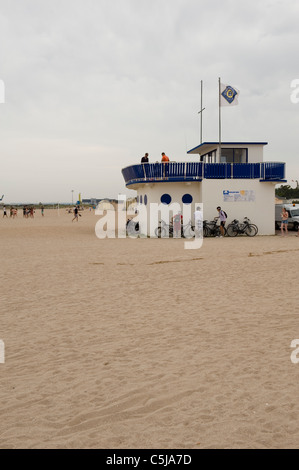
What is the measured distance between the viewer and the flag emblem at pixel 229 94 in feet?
87.5

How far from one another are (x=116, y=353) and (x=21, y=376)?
1.38 meters

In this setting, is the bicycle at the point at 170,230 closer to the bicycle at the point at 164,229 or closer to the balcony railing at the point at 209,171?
the bicycle at the point at 164,229

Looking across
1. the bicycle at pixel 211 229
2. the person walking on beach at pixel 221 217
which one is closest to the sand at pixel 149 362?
the person walking on beach at pixel 221 217

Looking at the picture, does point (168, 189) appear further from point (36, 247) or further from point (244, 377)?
point (244, 377)

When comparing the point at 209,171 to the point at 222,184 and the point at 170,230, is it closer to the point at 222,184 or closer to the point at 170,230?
the point at 222,184

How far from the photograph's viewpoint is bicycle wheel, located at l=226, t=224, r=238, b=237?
26062mm

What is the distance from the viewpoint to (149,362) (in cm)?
582

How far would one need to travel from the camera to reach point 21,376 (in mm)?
5453

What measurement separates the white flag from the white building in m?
2.50

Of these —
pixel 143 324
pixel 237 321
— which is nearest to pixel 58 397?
pixel 143 324

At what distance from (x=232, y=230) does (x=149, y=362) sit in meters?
21.2

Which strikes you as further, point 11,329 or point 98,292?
point 98,292

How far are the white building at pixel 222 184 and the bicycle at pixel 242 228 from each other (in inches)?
17.2

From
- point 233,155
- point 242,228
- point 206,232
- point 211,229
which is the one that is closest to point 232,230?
point 242,228
